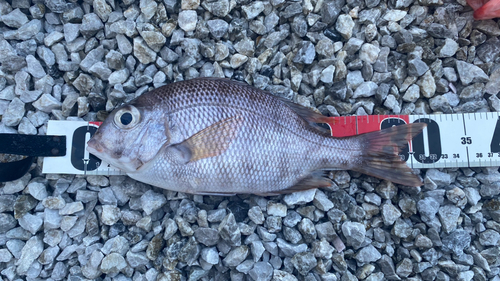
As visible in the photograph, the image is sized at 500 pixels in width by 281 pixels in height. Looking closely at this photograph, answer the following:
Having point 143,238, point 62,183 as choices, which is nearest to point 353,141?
point 143,238

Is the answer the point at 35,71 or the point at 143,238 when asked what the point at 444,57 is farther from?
the point at 35,71

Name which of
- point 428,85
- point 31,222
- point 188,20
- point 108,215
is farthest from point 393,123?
point 31,222

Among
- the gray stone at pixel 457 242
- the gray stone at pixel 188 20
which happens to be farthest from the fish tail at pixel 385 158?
the gray stone at pixel 188 20

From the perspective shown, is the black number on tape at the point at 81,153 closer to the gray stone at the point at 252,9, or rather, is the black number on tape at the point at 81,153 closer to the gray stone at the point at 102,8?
the gray stone at the point at 102,8

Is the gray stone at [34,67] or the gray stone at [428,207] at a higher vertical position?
the gray stone at [34,67]

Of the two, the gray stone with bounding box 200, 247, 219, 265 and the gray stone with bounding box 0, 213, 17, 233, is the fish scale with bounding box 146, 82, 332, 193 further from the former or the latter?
the gray stone with bounding box 0, 213, 17, 233
